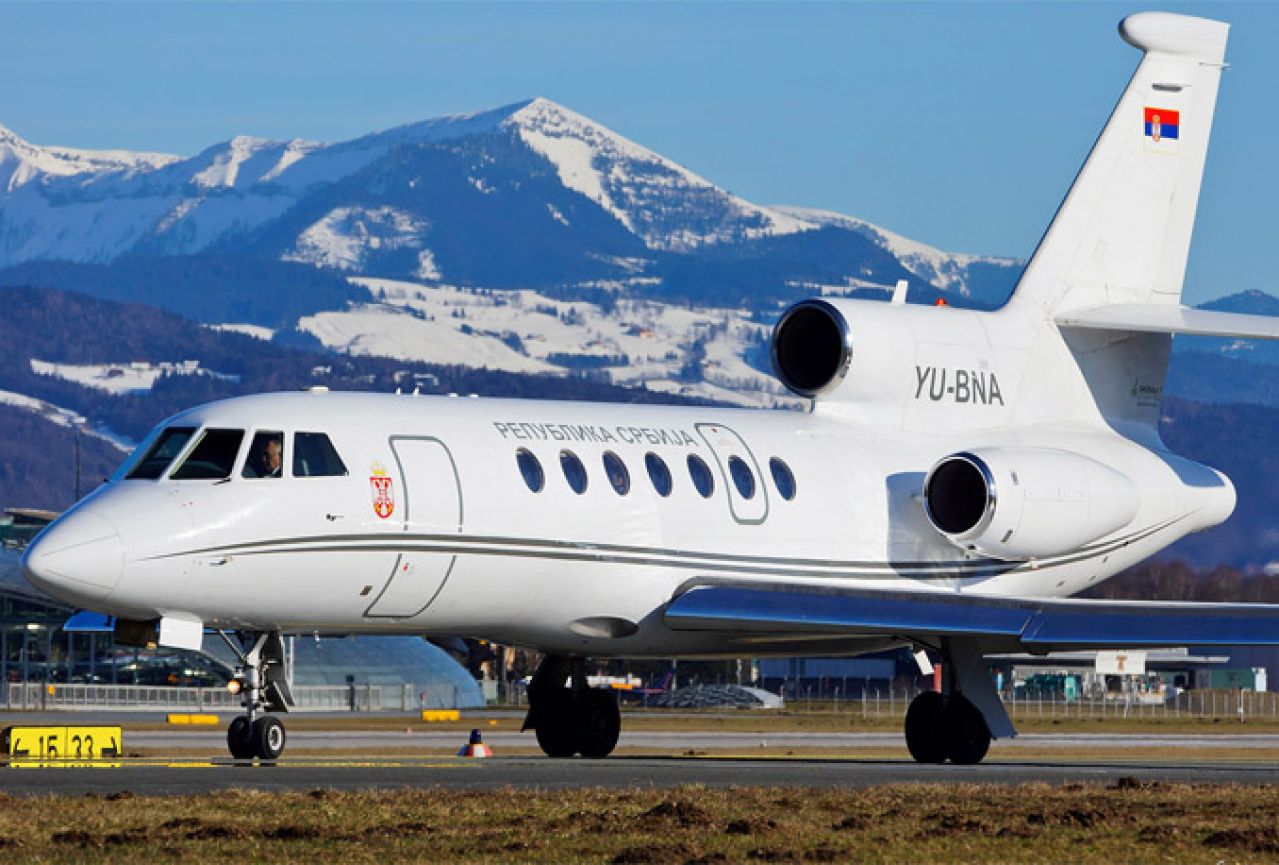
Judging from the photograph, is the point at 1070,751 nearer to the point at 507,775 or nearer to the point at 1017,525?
the point at 1017,525

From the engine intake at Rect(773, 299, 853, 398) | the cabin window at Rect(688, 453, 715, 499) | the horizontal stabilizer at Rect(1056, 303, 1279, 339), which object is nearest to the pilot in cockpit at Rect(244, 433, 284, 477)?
the cabin window at Rect(688, 453, 715, 499)

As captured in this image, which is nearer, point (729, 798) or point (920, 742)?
point (729, 798)

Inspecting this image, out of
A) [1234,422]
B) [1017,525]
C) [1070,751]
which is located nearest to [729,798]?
[1017,525]

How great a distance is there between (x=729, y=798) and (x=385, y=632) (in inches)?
319

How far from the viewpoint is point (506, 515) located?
28609mm

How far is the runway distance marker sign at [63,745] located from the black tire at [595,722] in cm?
587

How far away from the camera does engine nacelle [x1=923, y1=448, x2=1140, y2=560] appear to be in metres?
32.1

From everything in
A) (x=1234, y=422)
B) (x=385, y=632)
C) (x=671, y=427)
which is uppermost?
(x=1234, y=422)

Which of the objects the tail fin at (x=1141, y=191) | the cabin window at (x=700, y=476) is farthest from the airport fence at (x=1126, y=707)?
the cabin window at (x=700, y=476)

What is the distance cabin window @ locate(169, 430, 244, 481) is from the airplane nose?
1.43 metres

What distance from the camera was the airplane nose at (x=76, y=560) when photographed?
2514 cm

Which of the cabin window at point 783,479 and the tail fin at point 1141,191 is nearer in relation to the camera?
the cabin window at point 783,479

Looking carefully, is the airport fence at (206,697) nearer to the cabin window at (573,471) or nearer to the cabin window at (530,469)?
the cabin window at (573,471)

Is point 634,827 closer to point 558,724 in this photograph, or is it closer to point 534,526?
point 534,526
